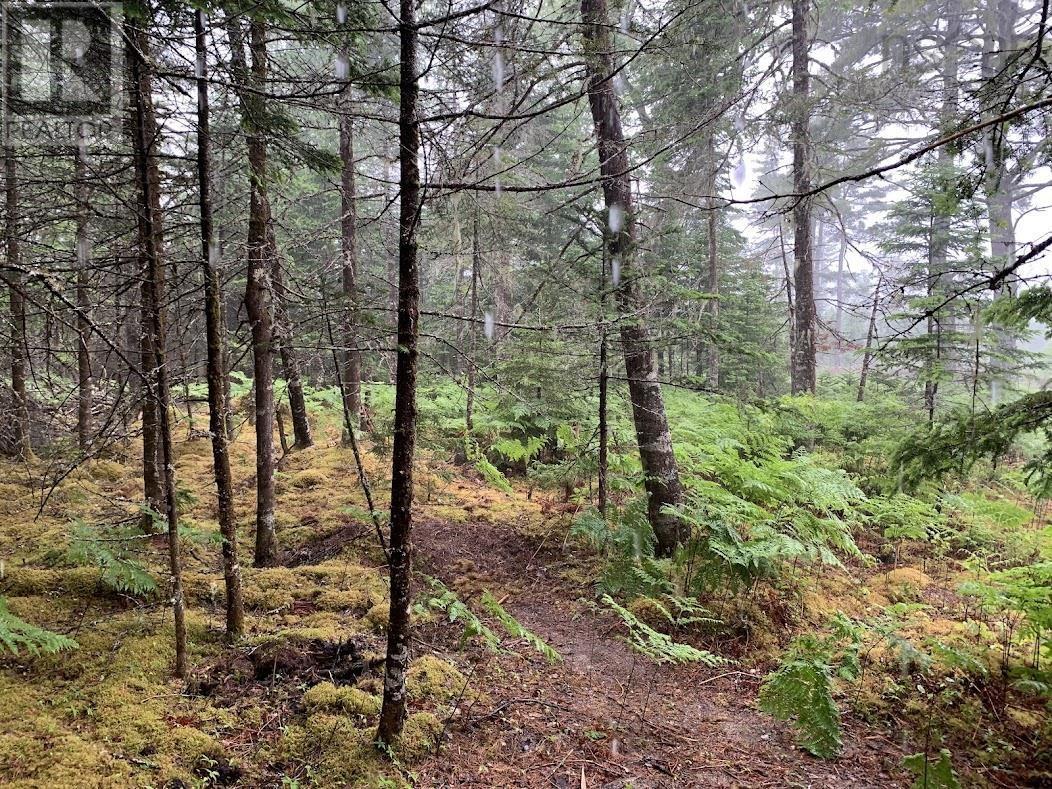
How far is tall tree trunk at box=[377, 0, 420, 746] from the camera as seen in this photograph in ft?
10.5

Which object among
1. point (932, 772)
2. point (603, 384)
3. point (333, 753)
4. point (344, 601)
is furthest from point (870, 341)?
point (333, 753)

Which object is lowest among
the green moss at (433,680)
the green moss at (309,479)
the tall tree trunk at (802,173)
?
the green moss at (433,680)

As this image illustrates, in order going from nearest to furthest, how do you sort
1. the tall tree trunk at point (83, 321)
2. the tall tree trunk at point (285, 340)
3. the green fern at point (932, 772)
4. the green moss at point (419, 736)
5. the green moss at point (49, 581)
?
1. the tall tree trunk at point (83, 321)
2. the green fern at point (932, 772)
3. the green moss at point (419, 736)
4. the tall tree trunk at point (285, 340)
5. the green moss at point (49, 581)

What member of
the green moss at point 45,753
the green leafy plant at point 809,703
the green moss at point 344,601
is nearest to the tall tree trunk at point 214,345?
the green moss at point 344,601

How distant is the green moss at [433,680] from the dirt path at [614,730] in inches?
7.8

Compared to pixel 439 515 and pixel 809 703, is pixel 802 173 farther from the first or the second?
pixel 809 703

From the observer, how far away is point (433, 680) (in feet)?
14.6

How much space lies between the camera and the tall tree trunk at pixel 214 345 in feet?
12.9

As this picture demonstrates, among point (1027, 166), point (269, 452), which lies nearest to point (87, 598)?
point (269, 452)

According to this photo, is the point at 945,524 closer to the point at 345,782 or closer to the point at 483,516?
the point at 483,516

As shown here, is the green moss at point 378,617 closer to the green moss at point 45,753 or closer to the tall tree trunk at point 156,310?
Answer: the tall tree trunk at point 156,310

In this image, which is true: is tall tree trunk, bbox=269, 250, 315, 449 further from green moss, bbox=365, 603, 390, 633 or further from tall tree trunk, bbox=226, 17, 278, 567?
green moss, bbox=365, 603, 390, 633

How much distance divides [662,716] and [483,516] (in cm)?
507

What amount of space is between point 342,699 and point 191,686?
1.20 m
